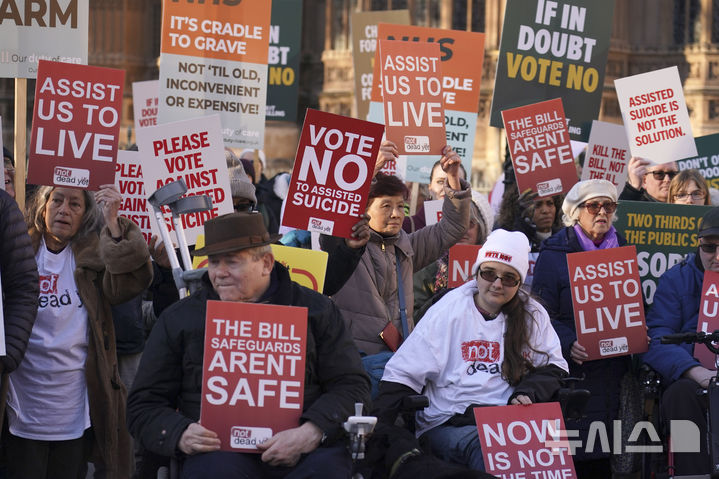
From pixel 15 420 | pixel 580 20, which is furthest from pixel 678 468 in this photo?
pixel 580 20

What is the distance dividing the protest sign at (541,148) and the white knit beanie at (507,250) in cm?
305

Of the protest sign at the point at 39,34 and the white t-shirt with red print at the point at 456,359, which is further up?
the protest sign at the point at 39,34

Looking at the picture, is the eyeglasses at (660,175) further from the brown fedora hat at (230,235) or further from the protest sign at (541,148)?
the brown fedora hat at (230,235)

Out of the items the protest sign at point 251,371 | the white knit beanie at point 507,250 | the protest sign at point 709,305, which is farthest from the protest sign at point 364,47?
the protest sign at point 251,371

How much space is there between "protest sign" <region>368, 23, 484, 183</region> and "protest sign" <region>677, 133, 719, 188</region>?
2.15m

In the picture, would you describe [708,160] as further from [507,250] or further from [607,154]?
[507,250]

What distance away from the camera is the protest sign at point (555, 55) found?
998 cm

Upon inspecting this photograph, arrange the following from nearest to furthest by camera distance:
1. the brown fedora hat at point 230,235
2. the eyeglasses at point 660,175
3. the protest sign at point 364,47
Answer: the brown fedora hat at point 230,235 → the eyeglasses at point 660,175 → the protest sign at point 364,47

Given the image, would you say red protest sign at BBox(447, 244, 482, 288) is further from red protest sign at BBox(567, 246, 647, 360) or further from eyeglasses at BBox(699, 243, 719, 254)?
eyeglasses at BBox(699, 243, 719, 254)

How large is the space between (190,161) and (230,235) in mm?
2119

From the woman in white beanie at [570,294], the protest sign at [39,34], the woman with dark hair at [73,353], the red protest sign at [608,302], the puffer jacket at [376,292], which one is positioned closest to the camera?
the woman with dark hair at [73,353]

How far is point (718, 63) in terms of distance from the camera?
23906mm

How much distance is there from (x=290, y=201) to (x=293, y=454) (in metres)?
2.02

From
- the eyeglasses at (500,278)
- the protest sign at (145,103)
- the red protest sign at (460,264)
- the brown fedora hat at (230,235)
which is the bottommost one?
the red protest sign at (460,264)
